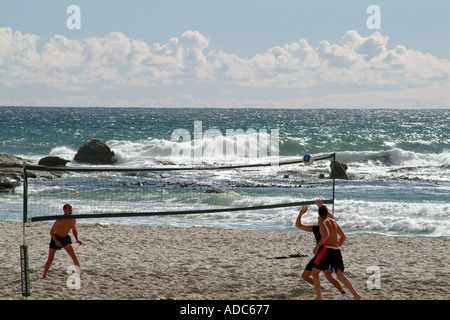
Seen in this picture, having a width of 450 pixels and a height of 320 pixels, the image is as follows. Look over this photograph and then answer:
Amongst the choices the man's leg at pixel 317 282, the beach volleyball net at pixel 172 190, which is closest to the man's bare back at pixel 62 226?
the man's leg at pixel 317 282

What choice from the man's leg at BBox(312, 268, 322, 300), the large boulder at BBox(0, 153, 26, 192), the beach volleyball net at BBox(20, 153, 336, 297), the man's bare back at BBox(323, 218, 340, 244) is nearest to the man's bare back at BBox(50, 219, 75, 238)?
the man's leg at BBox(312, 268, 322, 300)

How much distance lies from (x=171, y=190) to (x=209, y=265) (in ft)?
41.2

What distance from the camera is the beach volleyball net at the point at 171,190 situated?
18.8 metres

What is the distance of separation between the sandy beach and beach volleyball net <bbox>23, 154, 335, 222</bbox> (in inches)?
119

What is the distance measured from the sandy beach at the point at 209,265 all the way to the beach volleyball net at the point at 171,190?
302 cm

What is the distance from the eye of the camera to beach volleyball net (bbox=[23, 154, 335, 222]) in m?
18.8

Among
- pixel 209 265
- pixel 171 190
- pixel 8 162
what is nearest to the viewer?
pixel 209 265

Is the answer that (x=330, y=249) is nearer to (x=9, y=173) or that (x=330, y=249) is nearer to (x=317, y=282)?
(x=317, y=282)

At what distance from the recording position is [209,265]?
10.5 meters

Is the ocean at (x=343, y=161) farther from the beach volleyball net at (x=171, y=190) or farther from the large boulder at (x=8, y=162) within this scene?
the large boulder at (x=8, y=162)

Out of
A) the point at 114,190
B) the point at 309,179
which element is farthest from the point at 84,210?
the point at 309,179

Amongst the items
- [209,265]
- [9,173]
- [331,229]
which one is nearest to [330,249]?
[331,229]

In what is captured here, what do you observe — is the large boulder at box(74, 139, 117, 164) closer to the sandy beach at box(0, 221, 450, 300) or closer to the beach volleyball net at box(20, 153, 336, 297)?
the beach volleyball net at box(20, 153, 336, 297)

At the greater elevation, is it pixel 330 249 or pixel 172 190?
pixel 330 249
